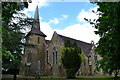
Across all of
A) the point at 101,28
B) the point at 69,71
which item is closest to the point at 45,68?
the point at 69,71

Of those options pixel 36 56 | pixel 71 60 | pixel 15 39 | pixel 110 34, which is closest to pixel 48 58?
pixel 36 56

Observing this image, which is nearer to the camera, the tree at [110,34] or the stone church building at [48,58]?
the tree at [110,34]

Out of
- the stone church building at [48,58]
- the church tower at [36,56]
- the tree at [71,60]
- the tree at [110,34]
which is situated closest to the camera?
A: the tree at [110,34]

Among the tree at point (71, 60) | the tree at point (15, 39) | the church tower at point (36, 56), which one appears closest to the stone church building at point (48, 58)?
the church tower at point (36, 56)

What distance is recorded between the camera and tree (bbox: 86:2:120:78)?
419cm

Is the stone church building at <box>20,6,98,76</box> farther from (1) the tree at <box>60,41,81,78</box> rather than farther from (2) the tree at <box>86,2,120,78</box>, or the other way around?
(2) the tree at <box>86,2,120,78</box>

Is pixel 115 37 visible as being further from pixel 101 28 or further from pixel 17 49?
pixel 17 49

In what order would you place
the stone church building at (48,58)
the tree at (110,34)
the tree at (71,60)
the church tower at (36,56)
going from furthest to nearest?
the stone church building at (48,58) → the church tower at (36,56) → the tree at (71,60) → the tree at (110,34)

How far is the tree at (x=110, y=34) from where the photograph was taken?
13.8 feet

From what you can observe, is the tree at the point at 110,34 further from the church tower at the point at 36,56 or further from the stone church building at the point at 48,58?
the church tower at the point at 36,56

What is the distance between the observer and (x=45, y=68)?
39.9 m

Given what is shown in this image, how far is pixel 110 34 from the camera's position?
4.63 m

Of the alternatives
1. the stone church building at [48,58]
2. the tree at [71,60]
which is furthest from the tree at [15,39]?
the stone church building at [48,58]

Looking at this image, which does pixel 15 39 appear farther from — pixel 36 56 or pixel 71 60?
pixel 36 56
